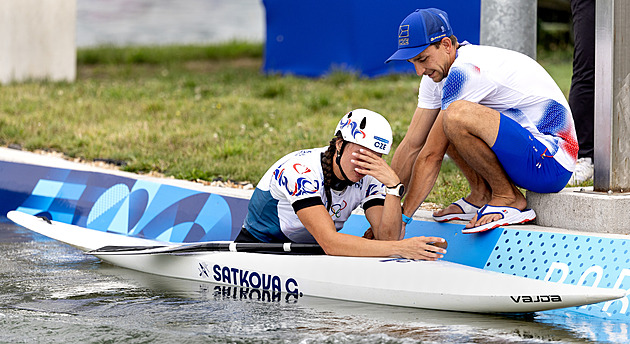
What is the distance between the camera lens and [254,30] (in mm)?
30453

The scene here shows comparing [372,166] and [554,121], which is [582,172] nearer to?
[554,121]

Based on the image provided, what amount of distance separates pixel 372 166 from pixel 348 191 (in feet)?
1.13

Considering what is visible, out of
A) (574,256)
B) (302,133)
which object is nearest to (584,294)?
(574,256)

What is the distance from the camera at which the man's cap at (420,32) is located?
201 inches

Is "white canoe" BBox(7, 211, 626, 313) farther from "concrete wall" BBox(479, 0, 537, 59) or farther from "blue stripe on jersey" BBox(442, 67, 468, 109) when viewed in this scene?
"concrete wall" BBox(479, 0, 537, 59)

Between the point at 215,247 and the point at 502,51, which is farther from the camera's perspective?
the point at 215,247

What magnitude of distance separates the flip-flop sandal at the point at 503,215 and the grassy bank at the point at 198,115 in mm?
1146

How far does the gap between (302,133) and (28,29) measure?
578 cm

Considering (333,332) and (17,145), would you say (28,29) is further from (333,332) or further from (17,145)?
(333,332)

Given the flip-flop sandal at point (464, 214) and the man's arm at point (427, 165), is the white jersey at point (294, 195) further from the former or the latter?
the flip-flop sandal at point (464, 214)

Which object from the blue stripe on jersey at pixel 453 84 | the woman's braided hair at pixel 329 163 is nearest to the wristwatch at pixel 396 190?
the woman's braided hair at pixel 329 163

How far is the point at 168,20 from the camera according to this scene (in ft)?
101

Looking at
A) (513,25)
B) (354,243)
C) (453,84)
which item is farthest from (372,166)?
(513,25)

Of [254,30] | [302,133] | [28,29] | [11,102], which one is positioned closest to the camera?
[302,133]
